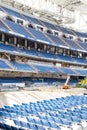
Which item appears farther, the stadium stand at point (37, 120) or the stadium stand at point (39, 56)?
the stadium stand at point (39, 56)

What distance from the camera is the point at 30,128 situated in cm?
1588

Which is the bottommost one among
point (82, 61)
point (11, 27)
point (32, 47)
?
point (82, 61)

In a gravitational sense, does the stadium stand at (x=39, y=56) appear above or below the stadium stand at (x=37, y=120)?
below

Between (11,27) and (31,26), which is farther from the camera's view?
(31,26)

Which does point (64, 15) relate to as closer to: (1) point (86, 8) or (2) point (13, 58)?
(1) point (86, 8)

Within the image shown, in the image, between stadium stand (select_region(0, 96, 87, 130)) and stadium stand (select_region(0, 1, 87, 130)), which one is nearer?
stadium stand (select_region(0, 96, 87, 130))

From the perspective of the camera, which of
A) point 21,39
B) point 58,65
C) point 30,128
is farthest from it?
point 58,65

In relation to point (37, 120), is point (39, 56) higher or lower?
lower

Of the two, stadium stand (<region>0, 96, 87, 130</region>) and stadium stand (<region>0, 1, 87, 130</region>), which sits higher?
stadium stand (<region>0, 96, 87, 130</region>)

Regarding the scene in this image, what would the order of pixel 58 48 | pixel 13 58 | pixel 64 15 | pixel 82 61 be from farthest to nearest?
1. pixel 64 15
2. pixel 82 61
3. pixel 58 48
4. pixel 13 58

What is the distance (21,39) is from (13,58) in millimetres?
6652

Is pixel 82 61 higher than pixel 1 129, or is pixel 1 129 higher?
pixel 1 129

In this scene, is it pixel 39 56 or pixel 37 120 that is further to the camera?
pixel 39 56

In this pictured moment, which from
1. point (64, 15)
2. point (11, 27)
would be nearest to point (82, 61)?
point (64, 15)
